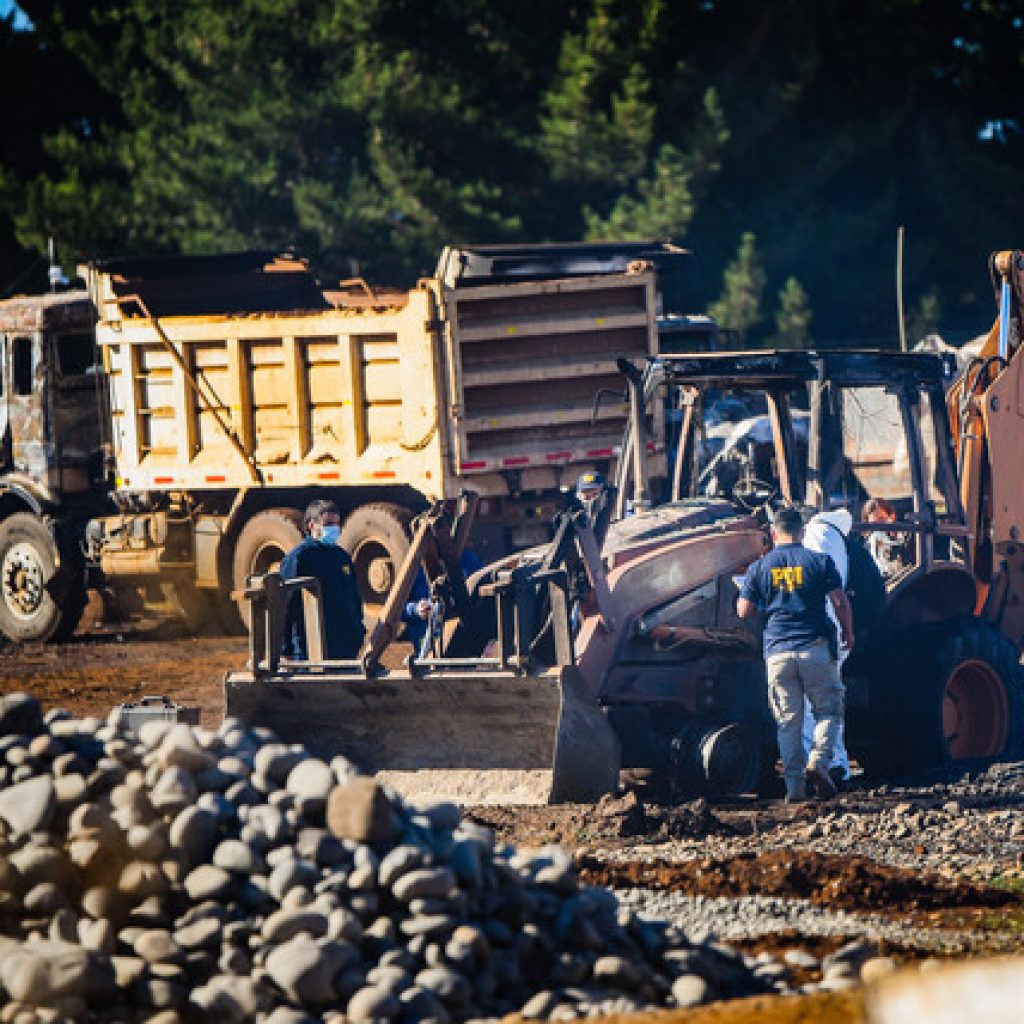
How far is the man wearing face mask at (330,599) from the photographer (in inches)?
453

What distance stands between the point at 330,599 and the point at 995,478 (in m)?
4.30

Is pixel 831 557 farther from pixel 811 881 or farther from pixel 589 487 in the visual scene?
pixel 811 881

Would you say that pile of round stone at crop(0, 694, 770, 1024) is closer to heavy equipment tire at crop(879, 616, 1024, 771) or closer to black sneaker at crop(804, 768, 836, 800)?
black sneaker at crop(804, 768, 836, 800)

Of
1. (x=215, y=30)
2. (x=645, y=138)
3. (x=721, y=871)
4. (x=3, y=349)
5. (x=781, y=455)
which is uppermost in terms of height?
(x=215, y=30)

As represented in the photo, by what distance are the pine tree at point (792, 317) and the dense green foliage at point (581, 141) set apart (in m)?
0.05

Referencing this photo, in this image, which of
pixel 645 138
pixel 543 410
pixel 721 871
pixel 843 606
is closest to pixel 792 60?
pixel 645 138

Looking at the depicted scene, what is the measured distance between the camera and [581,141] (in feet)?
81.6

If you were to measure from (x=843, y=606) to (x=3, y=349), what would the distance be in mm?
10836

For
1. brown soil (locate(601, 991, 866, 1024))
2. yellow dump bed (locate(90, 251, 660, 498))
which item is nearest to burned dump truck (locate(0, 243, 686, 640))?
yellow dump bed (locate(90, 251, 660, 498))

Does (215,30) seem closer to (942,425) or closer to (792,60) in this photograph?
(792,60)

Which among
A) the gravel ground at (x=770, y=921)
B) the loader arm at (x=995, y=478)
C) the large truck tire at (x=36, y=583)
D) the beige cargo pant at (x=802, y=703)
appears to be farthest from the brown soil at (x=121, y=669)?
the gravel ground at (x=770, y=921)

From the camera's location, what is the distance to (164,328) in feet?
58.3

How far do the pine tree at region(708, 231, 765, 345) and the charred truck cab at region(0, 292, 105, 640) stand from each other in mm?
9446

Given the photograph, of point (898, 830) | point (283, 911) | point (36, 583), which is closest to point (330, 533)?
point (898, 830)
